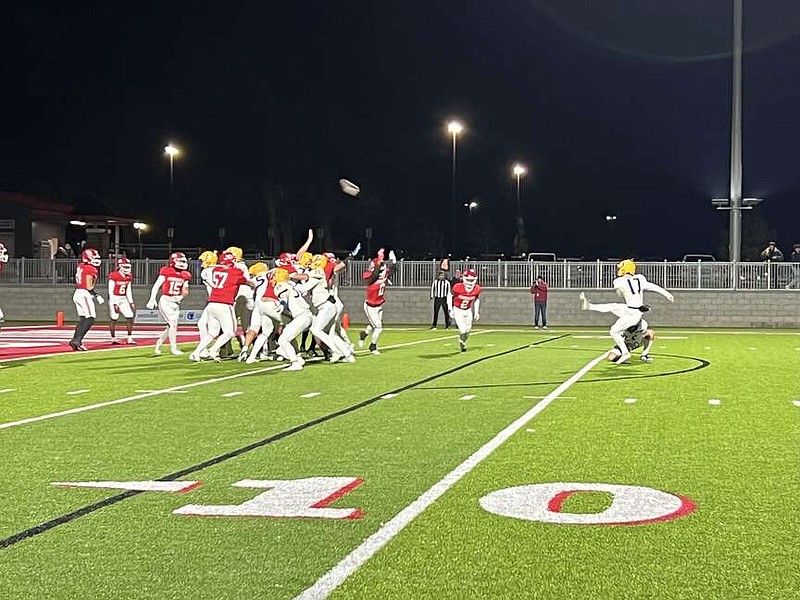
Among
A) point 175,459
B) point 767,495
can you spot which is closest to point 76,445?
point 175,459

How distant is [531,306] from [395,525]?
30.5 meters

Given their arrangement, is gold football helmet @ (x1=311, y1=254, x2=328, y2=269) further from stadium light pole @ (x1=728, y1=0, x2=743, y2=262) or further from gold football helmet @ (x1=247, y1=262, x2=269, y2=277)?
stadium light pole @ (x1=728, y1=0, x2=743, y2=262)

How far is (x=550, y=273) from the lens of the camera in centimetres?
3619

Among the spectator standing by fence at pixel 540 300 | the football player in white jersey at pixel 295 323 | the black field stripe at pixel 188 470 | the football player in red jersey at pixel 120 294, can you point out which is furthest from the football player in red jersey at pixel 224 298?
the spectator standing by fence at pixel 540 300

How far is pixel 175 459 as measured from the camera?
8.02 m

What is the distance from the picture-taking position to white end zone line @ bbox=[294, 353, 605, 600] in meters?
4.65

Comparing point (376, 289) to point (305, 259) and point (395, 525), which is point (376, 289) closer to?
point (305, 259)

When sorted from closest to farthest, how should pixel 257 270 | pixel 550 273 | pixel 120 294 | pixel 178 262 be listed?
1. pixel 257 270
2. pixel 178 262
3. pixel 120 294
4. pixel 550 273

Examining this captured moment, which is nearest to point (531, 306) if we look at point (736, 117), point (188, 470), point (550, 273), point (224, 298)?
point (550, 273)

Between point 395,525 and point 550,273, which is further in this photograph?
point 550,273

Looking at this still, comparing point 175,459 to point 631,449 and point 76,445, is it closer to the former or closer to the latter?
point 76,445

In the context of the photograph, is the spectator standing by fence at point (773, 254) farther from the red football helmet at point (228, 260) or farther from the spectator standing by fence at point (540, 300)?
the red football helmet at point (228, 260)

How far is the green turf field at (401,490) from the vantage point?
4.81 metres

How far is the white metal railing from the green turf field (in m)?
22.0
